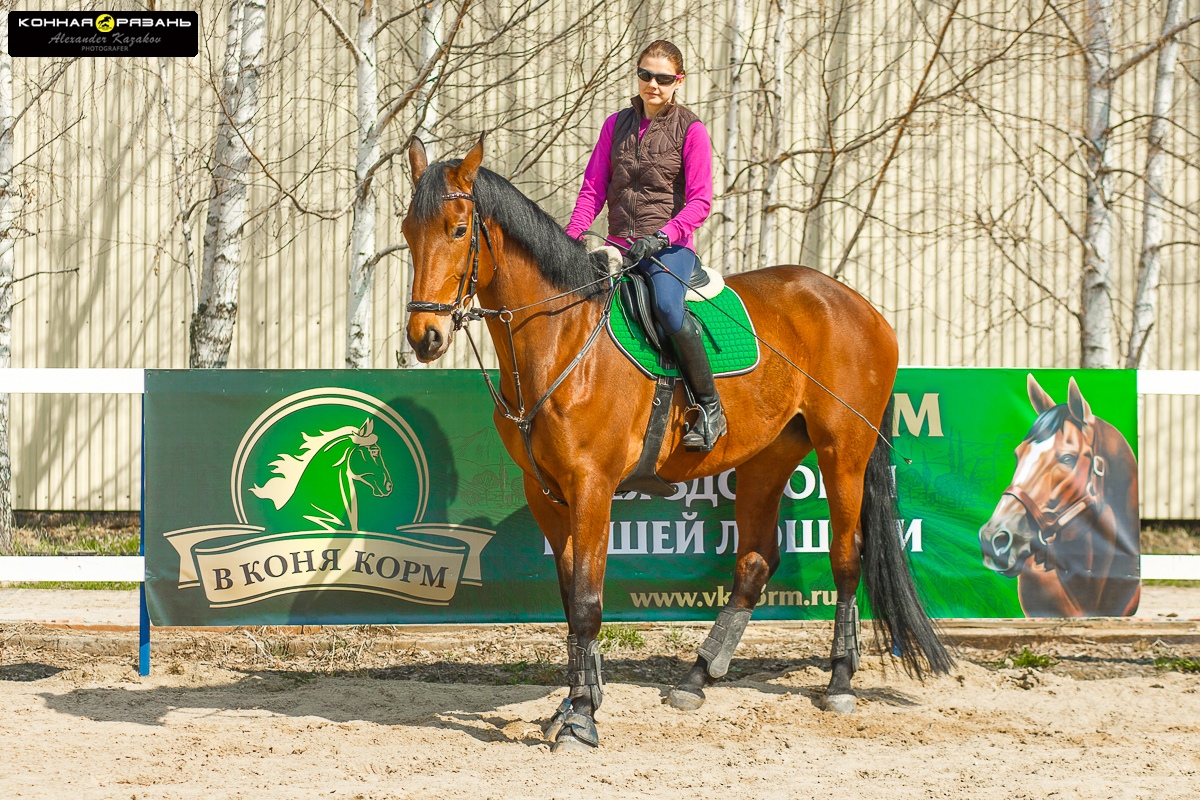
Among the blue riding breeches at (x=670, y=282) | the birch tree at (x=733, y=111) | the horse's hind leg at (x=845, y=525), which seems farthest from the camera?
the birch tree at (x=733, y=111)

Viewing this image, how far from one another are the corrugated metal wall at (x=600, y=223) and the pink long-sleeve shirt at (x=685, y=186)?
4.50 m

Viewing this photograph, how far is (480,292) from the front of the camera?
14.9 feet

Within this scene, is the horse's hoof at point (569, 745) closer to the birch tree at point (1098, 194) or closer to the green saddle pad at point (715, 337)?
the green saddle pad at point (715, 337)

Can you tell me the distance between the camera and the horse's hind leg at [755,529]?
5438 mm

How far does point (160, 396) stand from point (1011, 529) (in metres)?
4.80

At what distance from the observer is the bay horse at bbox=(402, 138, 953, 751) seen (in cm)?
427

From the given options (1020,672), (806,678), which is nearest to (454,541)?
(806,678)

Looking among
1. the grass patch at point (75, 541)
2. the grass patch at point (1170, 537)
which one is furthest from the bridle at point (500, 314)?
the grass patch at point (1170, 537)

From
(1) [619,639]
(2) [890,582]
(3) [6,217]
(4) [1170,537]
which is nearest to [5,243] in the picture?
(3) [6,217]

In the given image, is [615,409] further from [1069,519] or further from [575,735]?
[1069,519]

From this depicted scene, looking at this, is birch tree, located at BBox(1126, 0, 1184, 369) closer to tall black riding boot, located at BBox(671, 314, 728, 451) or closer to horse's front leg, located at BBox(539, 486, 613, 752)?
tall black riding boot, located at BBox(671, 314, 728, 451)

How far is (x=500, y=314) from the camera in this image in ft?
14.5

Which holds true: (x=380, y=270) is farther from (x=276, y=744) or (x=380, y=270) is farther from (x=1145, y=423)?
(x=1145, y=423)

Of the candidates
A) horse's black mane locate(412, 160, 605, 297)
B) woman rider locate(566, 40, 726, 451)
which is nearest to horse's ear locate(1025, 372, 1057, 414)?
woman rider locate(566, 40, 726, 451)
